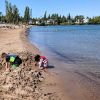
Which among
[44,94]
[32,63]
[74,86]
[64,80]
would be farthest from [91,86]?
[32,63]

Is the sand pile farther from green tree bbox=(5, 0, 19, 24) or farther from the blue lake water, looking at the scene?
green tree bbox=(5, 0, 19, 24)

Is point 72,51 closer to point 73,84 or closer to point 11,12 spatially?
point 73,84

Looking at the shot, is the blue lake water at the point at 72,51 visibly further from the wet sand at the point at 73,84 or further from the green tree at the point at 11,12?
the green tree at the point at 11,12

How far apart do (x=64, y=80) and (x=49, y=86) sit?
166 cm

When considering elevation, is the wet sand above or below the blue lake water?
above

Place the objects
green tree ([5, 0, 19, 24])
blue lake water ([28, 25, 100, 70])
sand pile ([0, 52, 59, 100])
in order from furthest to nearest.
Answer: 1. green tree ([5, 0, 19, 24])
2. blue lake water ([28, 25, 100, 70])
3. sand pile ([0, 52, 59, 100])

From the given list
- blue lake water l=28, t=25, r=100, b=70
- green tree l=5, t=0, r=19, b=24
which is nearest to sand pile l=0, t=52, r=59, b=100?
blue lake water l=28, t=25, r=100, b=70

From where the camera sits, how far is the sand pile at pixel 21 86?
10062 mm

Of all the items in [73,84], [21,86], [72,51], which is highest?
[21,86]

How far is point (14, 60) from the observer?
47.8 feet

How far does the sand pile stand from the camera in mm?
10062

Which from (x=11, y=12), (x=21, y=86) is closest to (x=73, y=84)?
(x=21, y=86)

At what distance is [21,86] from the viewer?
10.9 m

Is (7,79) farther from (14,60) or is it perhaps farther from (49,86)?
(14,60)
